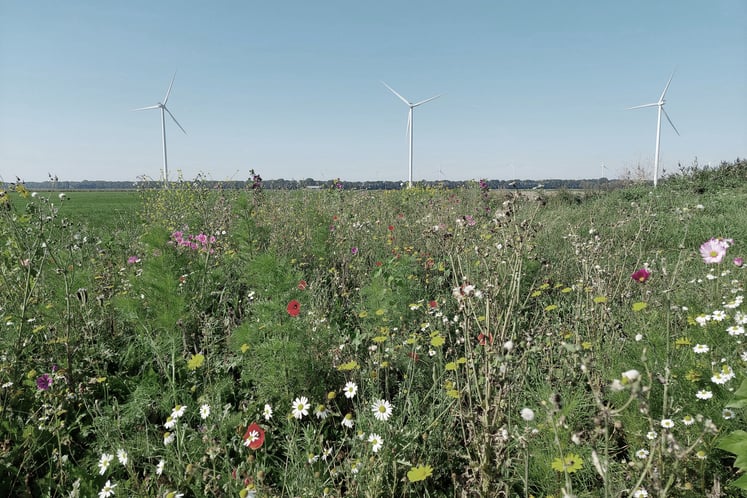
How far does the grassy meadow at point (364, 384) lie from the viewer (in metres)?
1.50

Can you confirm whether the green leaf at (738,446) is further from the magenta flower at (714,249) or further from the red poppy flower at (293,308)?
the red poppy flower at (293,308)

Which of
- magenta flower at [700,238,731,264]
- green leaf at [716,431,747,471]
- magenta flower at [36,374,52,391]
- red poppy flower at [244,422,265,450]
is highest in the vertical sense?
magenta flower at [700,238,731,264]

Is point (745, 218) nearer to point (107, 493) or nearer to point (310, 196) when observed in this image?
point (310, 196)

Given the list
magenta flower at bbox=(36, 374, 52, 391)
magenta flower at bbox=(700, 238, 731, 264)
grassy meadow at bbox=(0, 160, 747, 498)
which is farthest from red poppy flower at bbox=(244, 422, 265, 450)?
magenta flower at bbox=(700, 238, 731, 264)

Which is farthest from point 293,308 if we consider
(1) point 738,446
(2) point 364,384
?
(1) point 738,446

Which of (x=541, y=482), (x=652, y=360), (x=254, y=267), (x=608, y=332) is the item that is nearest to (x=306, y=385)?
(x=254, y=267)

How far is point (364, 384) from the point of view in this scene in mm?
2178

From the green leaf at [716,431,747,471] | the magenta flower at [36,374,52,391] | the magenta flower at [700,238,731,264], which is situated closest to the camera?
the green leaf at [716,431,747,471]

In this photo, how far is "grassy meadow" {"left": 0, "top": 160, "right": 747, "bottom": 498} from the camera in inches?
59.1

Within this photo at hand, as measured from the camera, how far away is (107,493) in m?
1.45

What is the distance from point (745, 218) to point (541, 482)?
733 centimetres

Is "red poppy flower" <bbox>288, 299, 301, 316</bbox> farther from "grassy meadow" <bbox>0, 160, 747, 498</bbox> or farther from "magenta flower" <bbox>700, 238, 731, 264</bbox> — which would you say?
"magenta flower" <bbox>700, 238, 731, 264</bbox>

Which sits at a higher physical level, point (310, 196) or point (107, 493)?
point (310, 196)

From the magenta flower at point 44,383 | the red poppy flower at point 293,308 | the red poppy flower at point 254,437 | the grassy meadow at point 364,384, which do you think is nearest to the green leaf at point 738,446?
the grassy meadow at point 364,384
